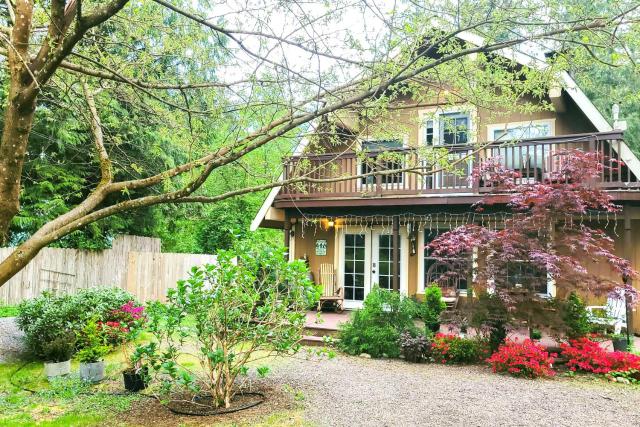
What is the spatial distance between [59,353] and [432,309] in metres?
6.27

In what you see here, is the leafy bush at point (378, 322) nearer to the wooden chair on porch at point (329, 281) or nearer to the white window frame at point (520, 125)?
the wooden chair on porch at point (329, 281)

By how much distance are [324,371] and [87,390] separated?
123 inches

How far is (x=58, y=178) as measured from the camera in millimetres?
11922

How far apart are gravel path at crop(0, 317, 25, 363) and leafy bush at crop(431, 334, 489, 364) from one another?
261 inches

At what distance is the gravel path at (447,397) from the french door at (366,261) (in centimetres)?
500

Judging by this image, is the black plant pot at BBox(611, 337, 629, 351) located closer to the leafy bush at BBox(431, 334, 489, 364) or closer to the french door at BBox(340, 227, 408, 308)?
the leafy bush at BBox(431, 334, 489, 364)

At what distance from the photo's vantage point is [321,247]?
1302 cm

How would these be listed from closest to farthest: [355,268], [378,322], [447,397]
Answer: [447,397]
[378,322]
[355,268]

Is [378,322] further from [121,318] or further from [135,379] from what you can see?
[121,318]

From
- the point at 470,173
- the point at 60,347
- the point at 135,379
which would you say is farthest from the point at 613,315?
the point at 60,347

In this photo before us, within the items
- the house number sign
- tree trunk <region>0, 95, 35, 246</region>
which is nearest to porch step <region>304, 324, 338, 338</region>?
the house number sign

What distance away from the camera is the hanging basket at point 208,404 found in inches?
195

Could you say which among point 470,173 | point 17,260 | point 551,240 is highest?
point 470,173

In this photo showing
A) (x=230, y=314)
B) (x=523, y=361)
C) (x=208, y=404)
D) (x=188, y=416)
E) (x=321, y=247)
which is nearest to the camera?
(x=188, y=416)
